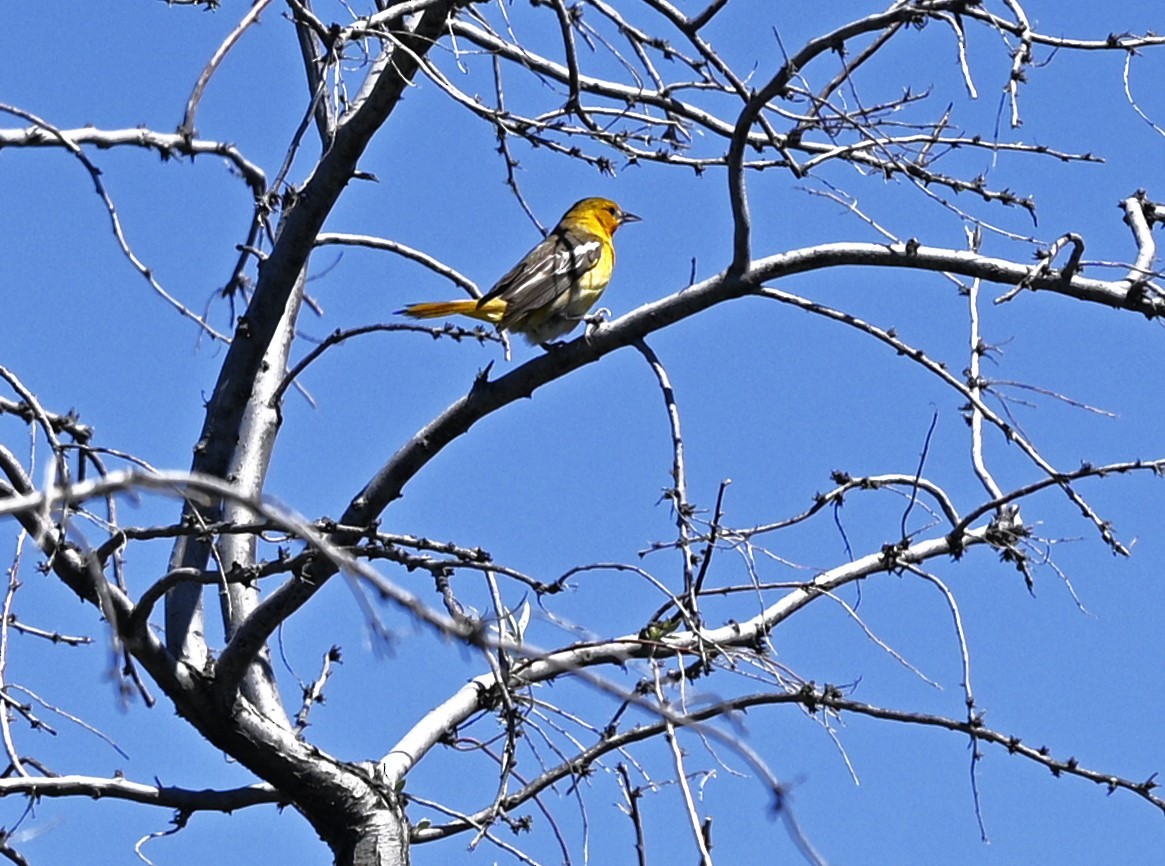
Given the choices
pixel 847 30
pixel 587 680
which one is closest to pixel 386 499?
pixel 847 30

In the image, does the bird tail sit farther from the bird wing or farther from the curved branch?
the curved branch

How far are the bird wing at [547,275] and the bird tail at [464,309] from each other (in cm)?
4

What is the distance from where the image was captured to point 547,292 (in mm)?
7090

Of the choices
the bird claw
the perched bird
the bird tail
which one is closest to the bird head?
the perched bird

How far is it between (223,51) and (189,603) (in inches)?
75.3

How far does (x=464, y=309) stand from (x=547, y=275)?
1.51 feet

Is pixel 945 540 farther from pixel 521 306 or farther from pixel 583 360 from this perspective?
pixel 521 306

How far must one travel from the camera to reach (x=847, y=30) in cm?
377

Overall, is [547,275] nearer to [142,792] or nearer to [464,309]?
[464,309]

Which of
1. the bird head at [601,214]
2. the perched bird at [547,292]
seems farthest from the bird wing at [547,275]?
the bird head at [601,214]

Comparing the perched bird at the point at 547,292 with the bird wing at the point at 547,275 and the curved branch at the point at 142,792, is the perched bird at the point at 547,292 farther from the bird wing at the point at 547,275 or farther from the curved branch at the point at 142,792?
the curved branch at the point at 142,792

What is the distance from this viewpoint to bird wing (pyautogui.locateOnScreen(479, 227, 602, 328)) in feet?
23.0

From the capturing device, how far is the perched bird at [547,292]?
6.97m

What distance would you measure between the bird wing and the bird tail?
38 millimetres
